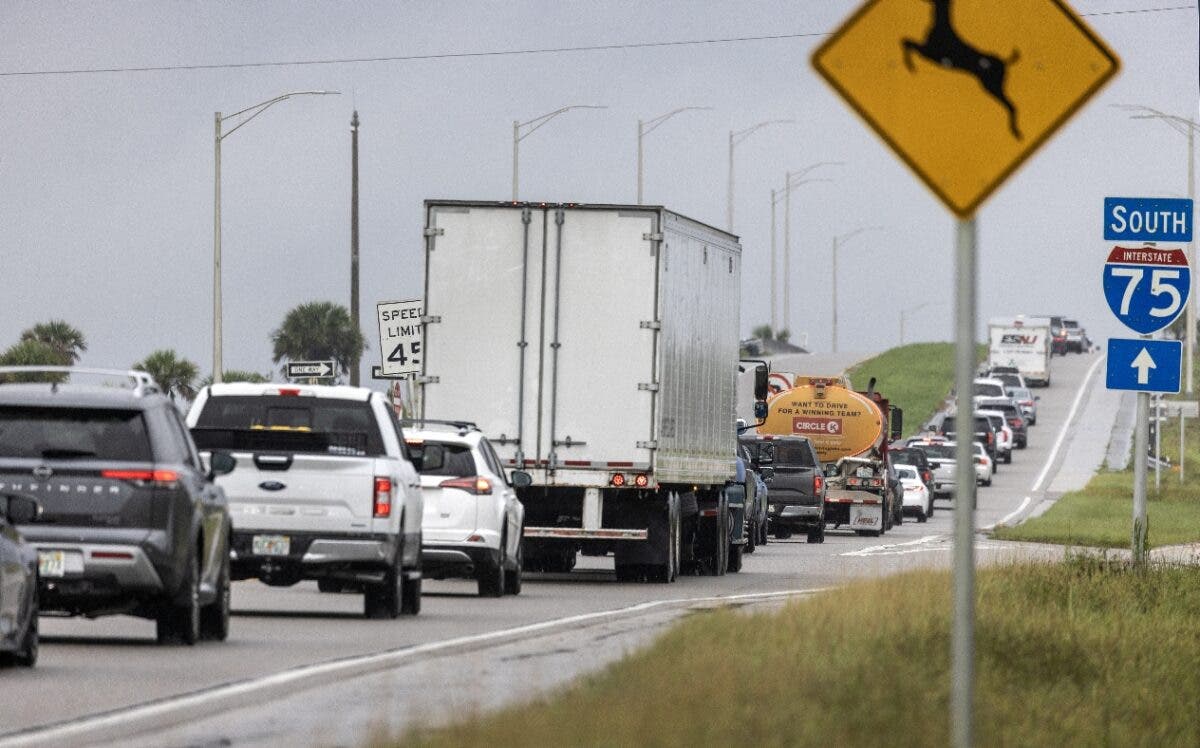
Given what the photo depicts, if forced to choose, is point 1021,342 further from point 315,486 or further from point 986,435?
point 315,486

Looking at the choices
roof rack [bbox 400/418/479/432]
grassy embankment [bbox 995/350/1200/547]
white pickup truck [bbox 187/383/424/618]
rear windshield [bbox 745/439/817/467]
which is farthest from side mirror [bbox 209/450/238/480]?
rear windshield [bbox 745/439/817/467]

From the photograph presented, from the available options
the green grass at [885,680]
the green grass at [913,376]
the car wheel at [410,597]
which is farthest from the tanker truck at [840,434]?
the green grass at [913,376]

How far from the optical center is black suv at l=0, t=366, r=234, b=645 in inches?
641

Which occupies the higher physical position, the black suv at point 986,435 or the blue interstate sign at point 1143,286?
the blue interstate sign at point 1143,286

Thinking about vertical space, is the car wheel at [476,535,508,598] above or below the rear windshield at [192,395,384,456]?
below

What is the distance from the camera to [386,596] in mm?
20703

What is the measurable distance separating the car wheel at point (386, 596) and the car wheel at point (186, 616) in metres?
3.24

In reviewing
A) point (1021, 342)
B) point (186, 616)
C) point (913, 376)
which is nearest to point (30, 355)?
point (186, 616)

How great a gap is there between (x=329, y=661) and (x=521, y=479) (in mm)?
9199

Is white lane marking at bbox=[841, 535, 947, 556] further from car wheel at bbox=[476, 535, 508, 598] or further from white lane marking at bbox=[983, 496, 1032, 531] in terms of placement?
car wheel at bbox=[476, 535, 508, 598]

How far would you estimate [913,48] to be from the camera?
953 cm

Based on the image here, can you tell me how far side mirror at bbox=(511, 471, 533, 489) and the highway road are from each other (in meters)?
1.09

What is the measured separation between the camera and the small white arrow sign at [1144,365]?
2178 cm

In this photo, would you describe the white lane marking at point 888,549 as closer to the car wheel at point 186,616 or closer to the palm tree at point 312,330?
the car wheel at point 186,616
